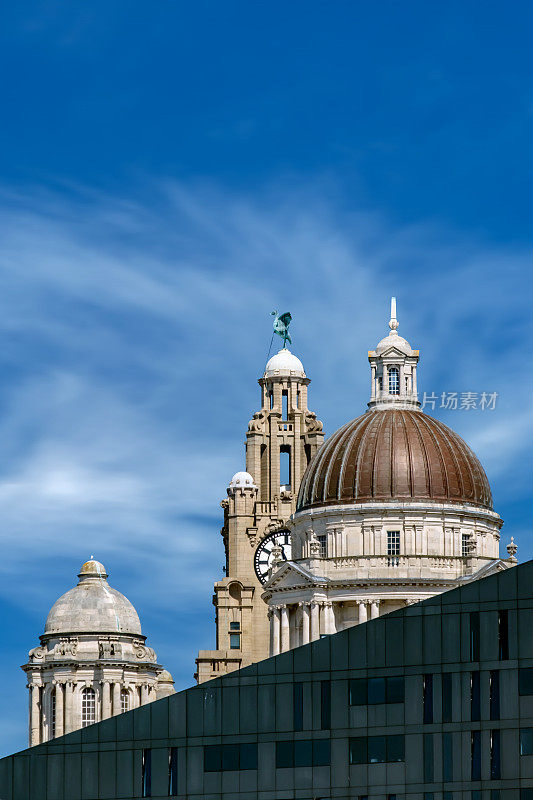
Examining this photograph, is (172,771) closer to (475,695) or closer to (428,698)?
(428,698)

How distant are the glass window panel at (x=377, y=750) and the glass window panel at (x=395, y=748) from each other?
8.4 inches

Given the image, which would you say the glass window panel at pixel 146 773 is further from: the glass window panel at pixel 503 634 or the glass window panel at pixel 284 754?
the glass window panel at pixel 503 634

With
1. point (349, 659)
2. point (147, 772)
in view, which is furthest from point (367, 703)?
point (147, 772)

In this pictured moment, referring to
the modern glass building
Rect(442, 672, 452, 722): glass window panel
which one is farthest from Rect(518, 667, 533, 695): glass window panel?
Rect(442, 672, 452, 722): glass window panel

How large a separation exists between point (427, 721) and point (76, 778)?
57.8ft

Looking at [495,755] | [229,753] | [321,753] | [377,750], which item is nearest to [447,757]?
[495,755]

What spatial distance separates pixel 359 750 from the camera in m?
140

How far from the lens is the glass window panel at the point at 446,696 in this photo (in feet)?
458

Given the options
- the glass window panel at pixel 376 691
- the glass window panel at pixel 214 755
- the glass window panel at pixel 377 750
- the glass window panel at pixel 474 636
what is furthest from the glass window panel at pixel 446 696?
the glass window panel at pixel 214 755

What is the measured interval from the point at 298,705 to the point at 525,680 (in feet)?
37.6

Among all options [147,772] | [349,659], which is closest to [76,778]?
[147,772]

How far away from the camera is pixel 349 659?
14200 centimetres

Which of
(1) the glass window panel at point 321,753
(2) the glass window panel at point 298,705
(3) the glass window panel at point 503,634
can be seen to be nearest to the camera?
(3) the glass window panel at point 503,634

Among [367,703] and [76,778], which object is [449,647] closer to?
[367,703]
